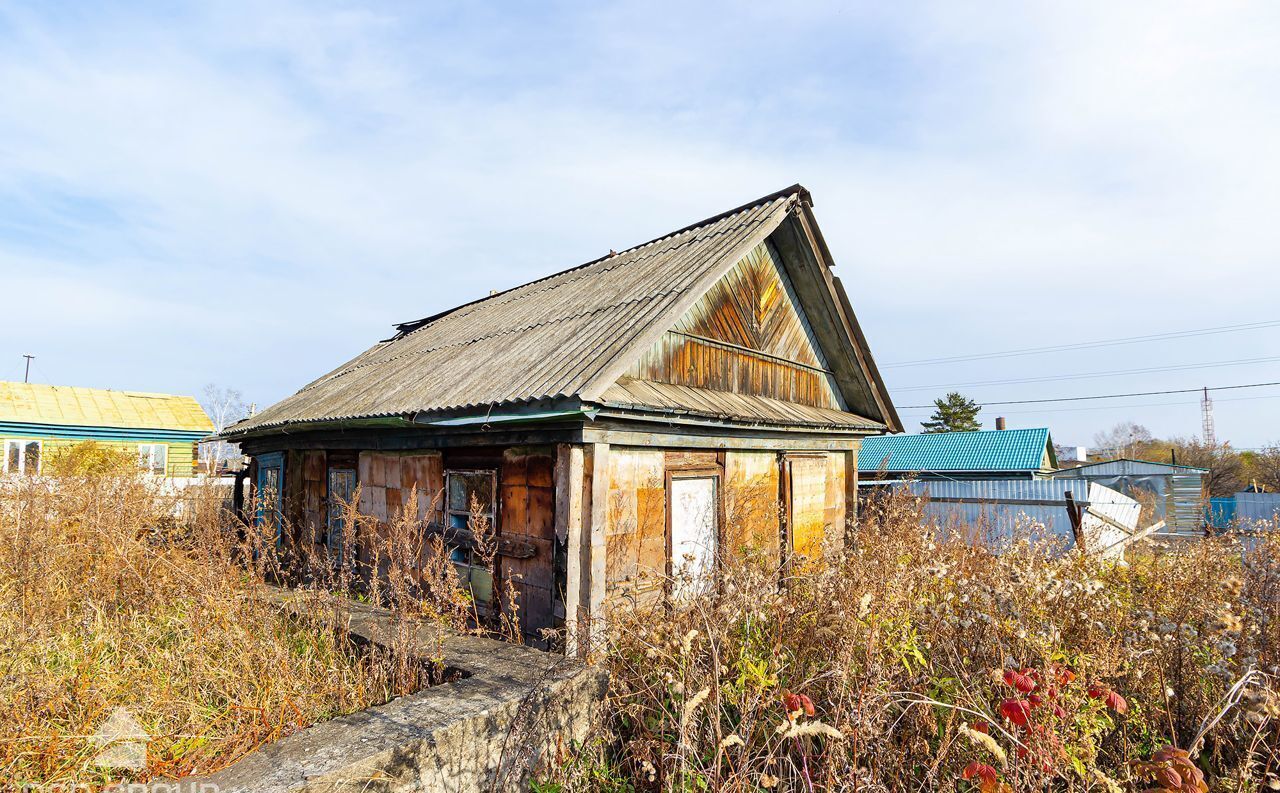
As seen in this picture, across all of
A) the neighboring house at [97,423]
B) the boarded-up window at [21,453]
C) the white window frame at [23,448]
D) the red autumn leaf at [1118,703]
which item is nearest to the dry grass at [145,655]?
the red autumn leaf at [1118,703]

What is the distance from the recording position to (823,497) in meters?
9.36

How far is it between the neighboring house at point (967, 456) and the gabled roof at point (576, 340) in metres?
14.2

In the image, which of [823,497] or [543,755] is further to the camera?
[823,497]

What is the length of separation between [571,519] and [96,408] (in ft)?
89.9

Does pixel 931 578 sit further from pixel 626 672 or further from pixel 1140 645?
pixel 626 672

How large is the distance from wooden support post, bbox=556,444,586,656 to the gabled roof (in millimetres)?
594

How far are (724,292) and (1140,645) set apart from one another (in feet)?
17.8

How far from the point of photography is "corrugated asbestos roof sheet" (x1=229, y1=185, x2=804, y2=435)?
593cm

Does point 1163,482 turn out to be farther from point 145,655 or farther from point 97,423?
point 97,423

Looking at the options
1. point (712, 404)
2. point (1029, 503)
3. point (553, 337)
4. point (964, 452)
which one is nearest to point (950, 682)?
point (712, 404)

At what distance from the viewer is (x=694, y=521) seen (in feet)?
22.6

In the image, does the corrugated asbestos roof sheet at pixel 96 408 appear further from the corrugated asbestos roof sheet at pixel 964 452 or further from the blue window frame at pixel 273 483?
the corrugated asbestos roof sheet at pixel 964 452

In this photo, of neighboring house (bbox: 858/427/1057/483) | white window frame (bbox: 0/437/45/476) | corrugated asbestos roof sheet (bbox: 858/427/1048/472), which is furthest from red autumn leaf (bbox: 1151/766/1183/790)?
white window frame (bbox: 0/437/45/476)

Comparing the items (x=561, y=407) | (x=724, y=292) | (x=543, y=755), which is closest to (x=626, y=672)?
(x=543, y=755)
